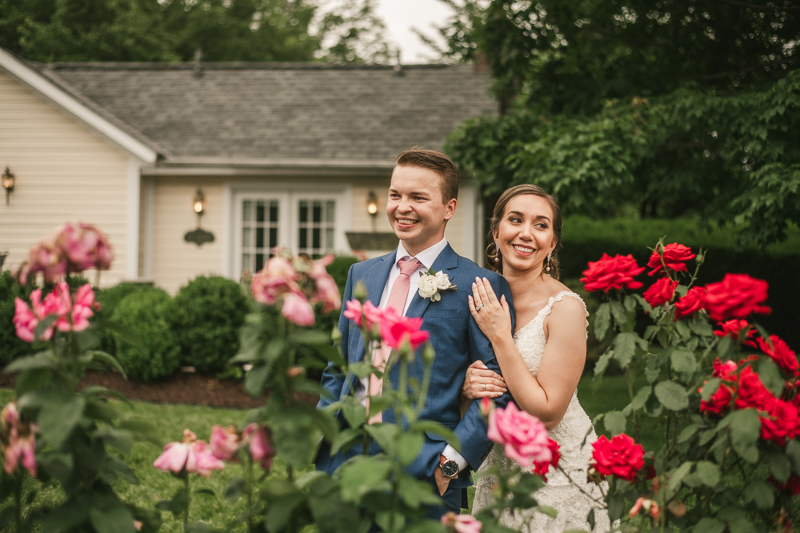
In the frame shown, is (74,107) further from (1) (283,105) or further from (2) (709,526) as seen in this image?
(2) (709,526)

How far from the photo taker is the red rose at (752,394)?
4.67ft

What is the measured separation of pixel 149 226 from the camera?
10.4 m

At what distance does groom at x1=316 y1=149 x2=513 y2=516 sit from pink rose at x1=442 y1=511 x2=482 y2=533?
0.71 m

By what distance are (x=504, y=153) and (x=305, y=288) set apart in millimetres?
6020

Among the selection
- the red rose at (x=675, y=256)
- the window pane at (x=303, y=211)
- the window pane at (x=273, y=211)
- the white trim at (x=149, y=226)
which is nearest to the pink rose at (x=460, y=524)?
the red rose at (x=675, y=256)

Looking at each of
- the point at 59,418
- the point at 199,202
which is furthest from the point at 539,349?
the point at 199,202

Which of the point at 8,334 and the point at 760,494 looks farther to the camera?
the point at 8,334

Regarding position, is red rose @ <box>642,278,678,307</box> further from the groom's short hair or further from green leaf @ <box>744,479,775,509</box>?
the groom's short hair

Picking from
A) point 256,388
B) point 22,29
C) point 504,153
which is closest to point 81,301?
point 256,388

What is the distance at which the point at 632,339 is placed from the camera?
175 cm

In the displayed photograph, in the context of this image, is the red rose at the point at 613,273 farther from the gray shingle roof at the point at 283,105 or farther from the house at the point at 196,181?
Result: the gray shingle roof at the point at 283,105

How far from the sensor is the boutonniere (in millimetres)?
2193

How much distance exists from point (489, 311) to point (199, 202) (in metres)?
9.13

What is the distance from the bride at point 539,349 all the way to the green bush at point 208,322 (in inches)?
218
